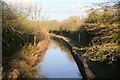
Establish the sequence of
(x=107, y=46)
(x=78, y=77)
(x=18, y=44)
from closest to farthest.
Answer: (x=107, y=46), (x=78, y=77), (x=18, y=44)

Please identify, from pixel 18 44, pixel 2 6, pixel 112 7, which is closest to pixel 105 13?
pixel 112 7

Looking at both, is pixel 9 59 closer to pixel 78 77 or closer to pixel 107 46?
pixel 78 77

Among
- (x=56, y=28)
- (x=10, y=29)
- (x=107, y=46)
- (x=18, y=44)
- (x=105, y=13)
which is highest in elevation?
(x=105, y=13)

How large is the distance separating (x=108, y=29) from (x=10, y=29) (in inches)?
177

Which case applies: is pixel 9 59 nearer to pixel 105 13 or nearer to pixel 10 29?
pixel 10 29

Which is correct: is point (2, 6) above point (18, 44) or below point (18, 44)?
above

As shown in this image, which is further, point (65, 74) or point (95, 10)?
point (65, 74)

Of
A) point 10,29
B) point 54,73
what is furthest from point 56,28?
point 10,29

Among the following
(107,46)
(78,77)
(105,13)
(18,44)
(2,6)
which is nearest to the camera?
(107,46)

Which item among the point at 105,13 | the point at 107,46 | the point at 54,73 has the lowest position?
the point at 54,73

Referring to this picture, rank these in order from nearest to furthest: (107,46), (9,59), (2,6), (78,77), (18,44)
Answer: (107,46) → (2,6) → (9,59) → (78,77) → (18,44)

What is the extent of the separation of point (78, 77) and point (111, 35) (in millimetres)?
6610

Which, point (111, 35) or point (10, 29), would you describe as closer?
point (111, 35)

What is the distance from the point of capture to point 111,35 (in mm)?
8211
